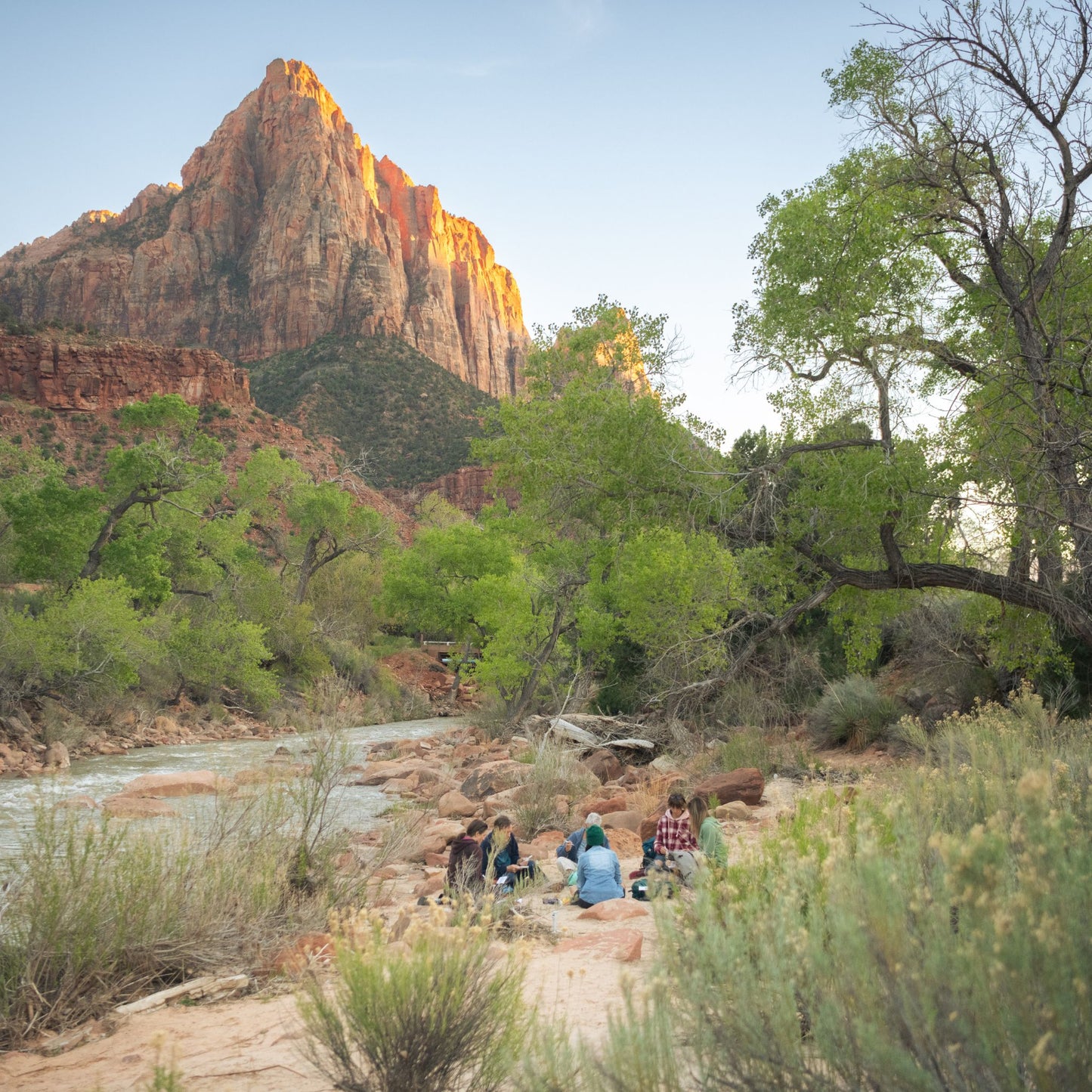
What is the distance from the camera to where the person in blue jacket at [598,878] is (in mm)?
7129

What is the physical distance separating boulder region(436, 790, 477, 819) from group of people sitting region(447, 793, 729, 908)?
13.2ft

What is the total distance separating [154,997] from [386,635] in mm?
38290

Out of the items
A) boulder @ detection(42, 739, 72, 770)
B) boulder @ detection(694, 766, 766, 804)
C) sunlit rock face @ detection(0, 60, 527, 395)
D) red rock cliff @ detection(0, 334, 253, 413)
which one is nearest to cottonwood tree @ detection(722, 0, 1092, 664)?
boulder @ detection(694, 766, 766, 804)

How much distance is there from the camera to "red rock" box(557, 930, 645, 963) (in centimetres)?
503

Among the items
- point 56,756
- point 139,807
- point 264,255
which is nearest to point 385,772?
point 56,756

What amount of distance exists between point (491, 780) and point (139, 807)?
5.46 m

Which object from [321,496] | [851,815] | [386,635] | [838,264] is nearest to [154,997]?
[851,815]

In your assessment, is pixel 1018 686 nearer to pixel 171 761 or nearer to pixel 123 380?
pixel 171 761

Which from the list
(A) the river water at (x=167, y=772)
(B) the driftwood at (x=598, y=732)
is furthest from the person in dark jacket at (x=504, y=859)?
(B) the driftwood at (x=598, y=732)

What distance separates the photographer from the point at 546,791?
11469 mm

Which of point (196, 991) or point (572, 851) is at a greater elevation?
point (196, 991)

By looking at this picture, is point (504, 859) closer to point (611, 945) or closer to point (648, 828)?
point (648, 828)

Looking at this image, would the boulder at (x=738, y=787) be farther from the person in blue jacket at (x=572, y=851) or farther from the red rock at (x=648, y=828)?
the person in blue jacket at (x=572, y=851)

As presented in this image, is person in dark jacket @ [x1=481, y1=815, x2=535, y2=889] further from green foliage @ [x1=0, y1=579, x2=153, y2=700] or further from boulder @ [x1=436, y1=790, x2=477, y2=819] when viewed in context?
green foliage @ [x1=0, y1=579, x2=153, y2=700]
